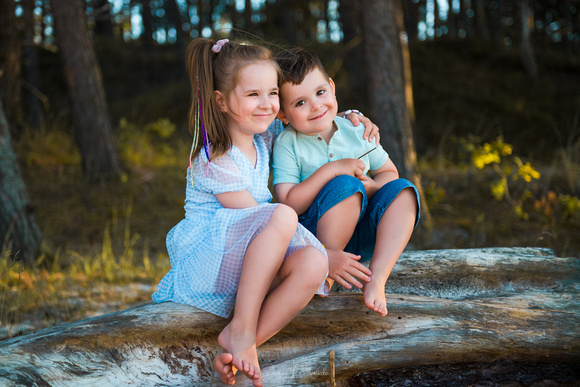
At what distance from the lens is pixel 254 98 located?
2.05 meters

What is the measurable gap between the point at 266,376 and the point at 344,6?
10.3m

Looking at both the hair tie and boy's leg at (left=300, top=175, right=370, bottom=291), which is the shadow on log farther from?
the hair tie

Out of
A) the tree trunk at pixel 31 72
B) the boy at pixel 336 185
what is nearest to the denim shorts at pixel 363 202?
the boy at pixel 336 185

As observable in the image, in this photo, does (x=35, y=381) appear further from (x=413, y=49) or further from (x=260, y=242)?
(x=413, y=49)

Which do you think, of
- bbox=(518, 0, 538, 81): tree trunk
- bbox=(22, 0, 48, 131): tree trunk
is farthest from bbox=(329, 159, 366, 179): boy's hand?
bbox=(518, 0, 538, 81): tree trunk

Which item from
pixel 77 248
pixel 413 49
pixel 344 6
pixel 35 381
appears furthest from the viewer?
pixel 413 49

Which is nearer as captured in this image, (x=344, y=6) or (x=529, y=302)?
(x=529, y=302)

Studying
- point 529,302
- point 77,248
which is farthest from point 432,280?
point 77,248

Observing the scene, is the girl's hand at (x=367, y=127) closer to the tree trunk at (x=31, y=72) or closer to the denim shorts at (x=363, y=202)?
the denim shorts at (x=363, y=202)

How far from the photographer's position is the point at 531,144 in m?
8.95

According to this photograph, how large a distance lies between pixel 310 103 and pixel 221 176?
0.51m

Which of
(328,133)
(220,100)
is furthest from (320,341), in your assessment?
(220,100)

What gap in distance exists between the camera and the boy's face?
2.17 metres

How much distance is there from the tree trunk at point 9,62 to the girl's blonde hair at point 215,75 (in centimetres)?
476
